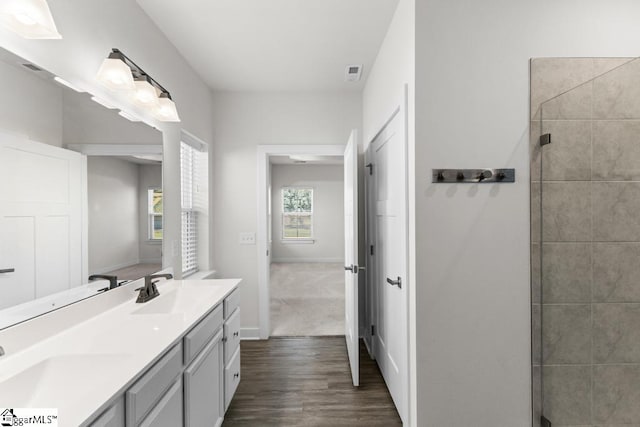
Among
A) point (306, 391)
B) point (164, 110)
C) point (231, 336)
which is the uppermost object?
point (164, 110)

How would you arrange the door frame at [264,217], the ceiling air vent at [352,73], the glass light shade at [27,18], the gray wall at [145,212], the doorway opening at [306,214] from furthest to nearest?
the doorway opening at [306,214], the door frame at [264,217], the ceiling air vent at [352,73], the gray wall at [145,212], the glass light shade at [27,18]

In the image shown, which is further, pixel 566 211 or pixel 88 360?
pixel 566 211

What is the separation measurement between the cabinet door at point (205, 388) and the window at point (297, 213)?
6.72 meters

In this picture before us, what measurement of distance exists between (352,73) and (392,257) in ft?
5.94

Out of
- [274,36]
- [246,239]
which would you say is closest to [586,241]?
[274,36]

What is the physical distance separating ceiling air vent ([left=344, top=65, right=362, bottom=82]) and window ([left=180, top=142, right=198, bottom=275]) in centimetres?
168

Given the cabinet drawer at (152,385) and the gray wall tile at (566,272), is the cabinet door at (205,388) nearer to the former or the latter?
the cabinet drawer at (152,385)

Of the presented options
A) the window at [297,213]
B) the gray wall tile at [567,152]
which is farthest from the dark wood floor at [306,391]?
the window at [297,213]

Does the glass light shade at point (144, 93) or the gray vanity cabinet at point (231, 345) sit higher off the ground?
the glass light shade at point (144, 93)

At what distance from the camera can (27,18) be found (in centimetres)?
117

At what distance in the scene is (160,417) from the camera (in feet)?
3.93

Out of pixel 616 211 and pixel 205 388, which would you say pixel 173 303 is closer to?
pixel 205 388

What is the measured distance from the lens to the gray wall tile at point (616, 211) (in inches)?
56.8

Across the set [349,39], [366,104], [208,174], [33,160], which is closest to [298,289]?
[208,174]
